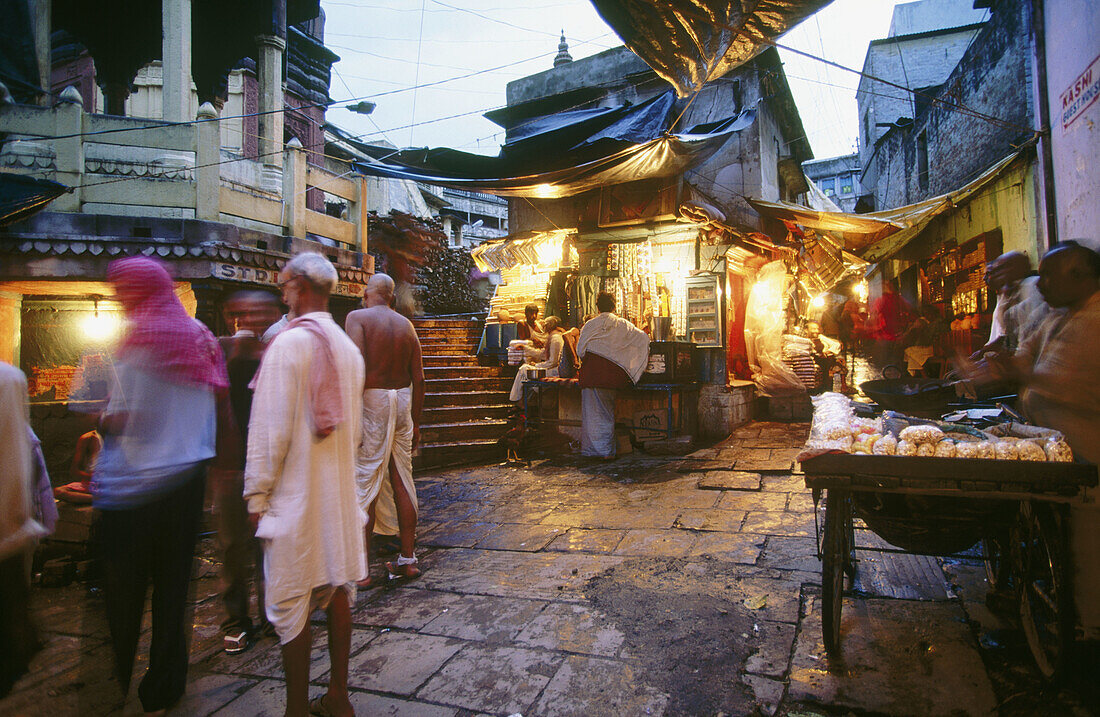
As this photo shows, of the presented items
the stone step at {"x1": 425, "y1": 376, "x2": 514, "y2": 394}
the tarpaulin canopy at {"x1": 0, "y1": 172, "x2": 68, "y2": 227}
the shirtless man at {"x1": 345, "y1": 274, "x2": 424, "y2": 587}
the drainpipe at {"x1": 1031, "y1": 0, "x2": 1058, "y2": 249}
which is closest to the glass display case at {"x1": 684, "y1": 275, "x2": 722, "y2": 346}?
the stone step at {"x1": 425, "y1": 376, "x2": 514, "y2": 394}

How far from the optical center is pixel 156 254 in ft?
29.2

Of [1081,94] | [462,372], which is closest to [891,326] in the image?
[1081,94]

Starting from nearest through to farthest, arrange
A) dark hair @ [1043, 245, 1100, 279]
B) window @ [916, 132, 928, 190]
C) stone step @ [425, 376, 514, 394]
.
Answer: dark hair @ [1043, 245, 1100, 279]
stone step @ [425, 376, 514, 394]
window @ [916, 132, 928, 190]

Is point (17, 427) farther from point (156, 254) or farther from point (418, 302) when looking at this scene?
point (418, 302)

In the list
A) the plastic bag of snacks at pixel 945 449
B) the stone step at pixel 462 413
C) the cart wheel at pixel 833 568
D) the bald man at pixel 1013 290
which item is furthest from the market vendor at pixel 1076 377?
the stone step at pixel 462 413

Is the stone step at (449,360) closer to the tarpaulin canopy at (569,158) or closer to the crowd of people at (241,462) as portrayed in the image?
the tarpaulin canopy at (569,158)

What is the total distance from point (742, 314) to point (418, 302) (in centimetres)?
1082

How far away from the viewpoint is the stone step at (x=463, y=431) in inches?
363

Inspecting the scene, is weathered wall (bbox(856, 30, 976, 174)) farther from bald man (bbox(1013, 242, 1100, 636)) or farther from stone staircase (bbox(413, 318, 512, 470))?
bald man (bbox(1013, 242, 1100, 636))

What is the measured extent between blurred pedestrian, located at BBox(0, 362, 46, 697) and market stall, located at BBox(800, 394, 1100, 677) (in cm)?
357

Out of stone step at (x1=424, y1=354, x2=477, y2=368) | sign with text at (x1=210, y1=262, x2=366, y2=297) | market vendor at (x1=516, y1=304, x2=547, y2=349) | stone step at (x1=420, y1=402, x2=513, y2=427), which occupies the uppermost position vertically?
sign with text at (x1=210, y1=262, x2=366, y2=297)

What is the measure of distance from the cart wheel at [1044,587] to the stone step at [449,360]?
994cm

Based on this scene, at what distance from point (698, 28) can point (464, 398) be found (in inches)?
287

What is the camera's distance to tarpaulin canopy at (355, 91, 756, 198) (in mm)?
9188
